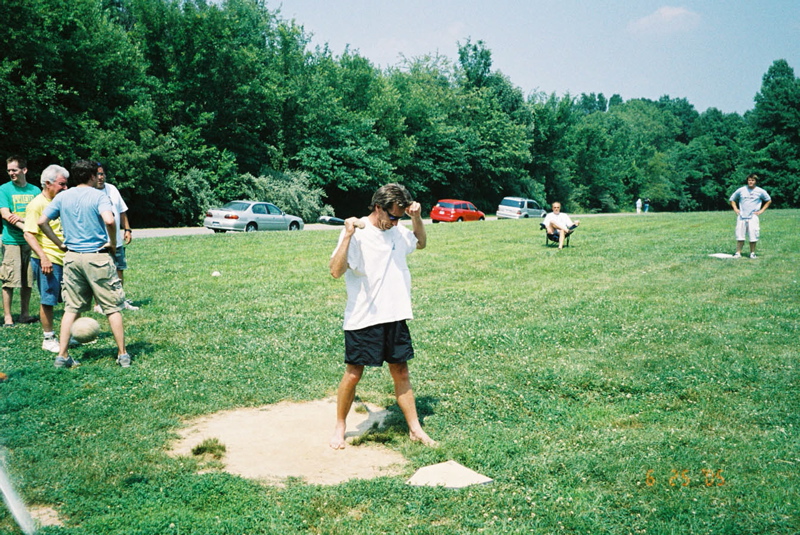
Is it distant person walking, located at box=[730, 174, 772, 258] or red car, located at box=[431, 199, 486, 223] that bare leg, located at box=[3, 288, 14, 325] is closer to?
distant person walking, located at box=[730, 174, 772, 258]

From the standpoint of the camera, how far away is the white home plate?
419 centimetres

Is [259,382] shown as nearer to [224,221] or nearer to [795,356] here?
[795,356]

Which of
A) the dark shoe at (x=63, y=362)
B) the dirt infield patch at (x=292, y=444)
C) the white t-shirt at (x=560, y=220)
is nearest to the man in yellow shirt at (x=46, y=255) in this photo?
the dark shoe at (x=63, y=362)

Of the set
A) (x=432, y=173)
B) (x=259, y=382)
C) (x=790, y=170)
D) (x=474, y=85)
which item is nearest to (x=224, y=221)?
(x=259, y=382)

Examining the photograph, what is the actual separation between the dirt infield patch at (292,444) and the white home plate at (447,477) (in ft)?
0.82

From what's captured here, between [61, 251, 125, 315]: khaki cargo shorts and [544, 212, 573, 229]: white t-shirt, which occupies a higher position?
[544, 212, 573, 229]: white t-shirt

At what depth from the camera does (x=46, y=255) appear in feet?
24.9

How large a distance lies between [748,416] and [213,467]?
14.9 feet

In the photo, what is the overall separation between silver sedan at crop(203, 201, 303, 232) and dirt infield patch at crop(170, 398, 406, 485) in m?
21.4

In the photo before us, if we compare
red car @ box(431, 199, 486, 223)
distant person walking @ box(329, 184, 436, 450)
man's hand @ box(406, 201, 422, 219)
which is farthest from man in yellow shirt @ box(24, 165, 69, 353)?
red car @ box(431, 199, 486, 223)

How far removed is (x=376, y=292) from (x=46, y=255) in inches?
197

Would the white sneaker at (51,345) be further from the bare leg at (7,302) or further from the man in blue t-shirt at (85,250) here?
the bare leg at (7,302)

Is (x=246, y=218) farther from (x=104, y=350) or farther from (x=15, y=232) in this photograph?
(x=104, y=350)

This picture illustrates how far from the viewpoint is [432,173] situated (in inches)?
2080
